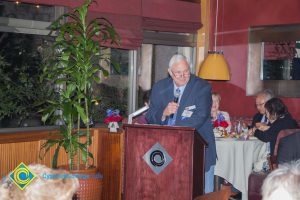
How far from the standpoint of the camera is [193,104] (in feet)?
13.9

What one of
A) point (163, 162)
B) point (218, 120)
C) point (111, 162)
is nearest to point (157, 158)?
point (163, 162)

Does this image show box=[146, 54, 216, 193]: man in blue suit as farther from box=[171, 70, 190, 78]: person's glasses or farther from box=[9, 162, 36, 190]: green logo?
box=[9, 162, 36, 190]: green logo

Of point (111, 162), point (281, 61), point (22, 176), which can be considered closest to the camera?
point (22, 176)

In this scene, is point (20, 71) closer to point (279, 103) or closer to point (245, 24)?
point (279, 103)

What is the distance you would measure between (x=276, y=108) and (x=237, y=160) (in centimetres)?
70

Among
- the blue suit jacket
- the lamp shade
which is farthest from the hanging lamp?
the blue suit jacket

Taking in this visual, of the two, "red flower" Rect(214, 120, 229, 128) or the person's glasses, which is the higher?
the person's glasses

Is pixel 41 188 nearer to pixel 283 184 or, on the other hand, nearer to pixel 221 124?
pixel 283 184

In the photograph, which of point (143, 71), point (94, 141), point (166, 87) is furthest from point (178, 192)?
point (143, 71)

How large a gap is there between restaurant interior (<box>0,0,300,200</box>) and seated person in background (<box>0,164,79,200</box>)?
926 millimetres

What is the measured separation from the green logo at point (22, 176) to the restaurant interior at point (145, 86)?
107cm

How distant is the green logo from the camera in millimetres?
1911

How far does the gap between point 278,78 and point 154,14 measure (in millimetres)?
1890

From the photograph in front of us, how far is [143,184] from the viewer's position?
4047 millimetres
